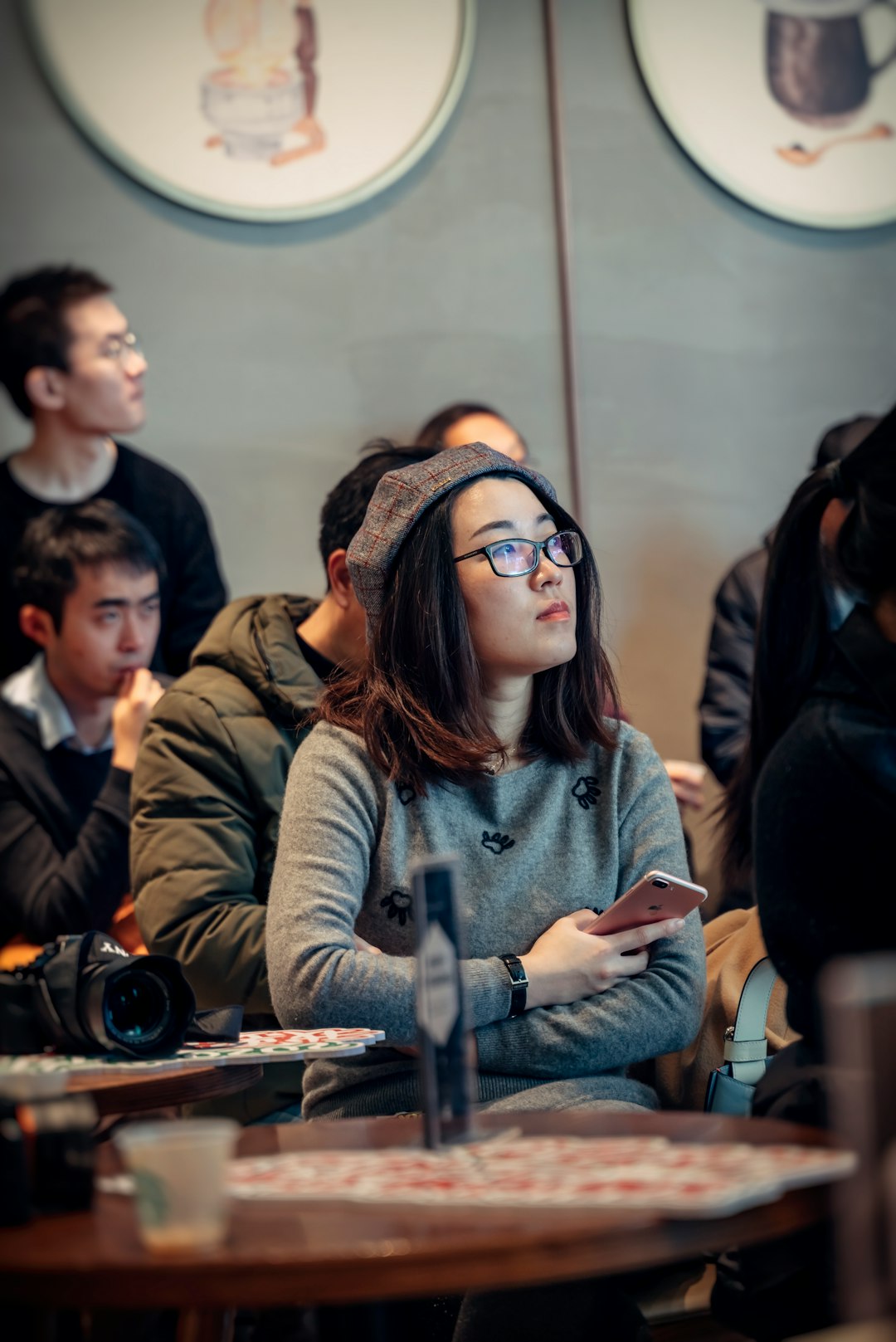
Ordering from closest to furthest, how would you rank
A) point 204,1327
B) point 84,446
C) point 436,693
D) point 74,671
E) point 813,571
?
1. point 204,1327
2. point 813,571
3. point 436,693
4. point 74,671
5. point 84,446

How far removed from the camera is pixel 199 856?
7.10 feet

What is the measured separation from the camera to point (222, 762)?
88.2 inches

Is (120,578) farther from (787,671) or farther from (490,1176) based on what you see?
(490,1176)

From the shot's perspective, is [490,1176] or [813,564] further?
[813,564]

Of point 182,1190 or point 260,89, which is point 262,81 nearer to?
point 260,89

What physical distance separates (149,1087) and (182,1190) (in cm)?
47

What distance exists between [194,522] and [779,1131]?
7.53 ft

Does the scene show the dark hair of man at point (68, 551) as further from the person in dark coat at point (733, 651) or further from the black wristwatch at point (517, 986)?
the black wristwatch at point (517, 986)

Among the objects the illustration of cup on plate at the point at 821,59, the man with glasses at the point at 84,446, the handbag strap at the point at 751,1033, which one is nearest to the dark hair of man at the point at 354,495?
the man with glasses at the point at 84,446

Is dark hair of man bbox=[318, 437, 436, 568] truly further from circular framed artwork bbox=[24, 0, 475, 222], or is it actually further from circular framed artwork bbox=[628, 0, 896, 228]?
circular framed artwork bbox=[628, 0, 896, 228]

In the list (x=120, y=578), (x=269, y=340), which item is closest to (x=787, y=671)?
(x=120, y=578)

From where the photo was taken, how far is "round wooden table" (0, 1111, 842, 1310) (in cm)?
87

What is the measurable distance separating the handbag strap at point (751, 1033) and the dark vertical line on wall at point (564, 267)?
1848 mm

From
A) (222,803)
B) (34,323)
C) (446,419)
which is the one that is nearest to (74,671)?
(34,323)
